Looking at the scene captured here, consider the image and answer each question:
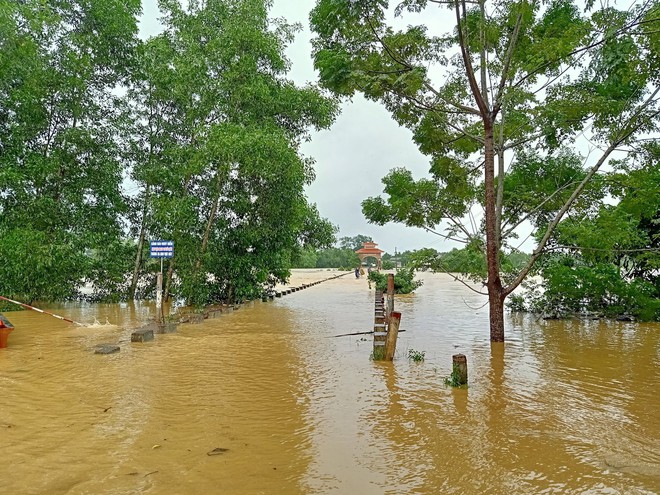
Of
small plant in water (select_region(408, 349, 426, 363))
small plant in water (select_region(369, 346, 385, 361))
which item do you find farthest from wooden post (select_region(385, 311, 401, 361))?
small plant in water (select_region(408, 349, 426, 363))

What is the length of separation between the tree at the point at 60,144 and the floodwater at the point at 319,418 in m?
4.98

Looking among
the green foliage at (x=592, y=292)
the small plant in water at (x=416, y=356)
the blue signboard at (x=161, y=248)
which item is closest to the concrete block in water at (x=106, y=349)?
the blue signboard at (x=161, y=248)

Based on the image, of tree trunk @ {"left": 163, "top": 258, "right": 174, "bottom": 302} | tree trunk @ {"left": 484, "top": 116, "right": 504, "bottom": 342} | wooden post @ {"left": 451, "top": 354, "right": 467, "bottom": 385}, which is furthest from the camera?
tree trunk @ {"left": 163, "top": 258, "right": 174, "bottom": 302}

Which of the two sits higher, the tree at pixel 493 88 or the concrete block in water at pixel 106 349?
the tree at pixel 493 88

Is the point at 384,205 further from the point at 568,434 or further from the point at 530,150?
the point at 568,434

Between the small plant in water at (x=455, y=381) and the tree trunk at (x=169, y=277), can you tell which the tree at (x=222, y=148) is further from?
the small plant in water at (x=455, y=381)

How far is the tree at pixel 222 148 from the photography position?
1393cm

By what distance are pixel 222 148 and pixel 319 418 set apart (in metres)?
9.53

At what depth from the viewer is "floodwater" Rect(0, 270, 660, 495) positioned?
357 centimetres

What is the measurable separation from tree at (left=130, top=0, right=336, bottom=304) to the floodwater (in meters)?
5.78

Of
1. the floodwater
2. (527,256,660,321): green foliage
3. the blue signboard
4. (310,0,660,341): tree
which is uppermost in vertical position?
(310,0,660,341): tree

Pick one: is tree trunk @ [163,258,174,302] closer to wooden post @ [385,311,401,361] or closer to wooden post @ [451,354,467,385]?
wooden post @ [385,311,401,361]

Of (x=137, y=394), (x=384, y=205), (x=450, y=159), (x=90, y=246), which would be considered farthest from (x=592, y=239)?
(x=90, y=246)

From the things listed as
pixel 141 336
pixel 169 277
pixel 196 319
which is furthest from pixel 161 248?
pixel 169 277
